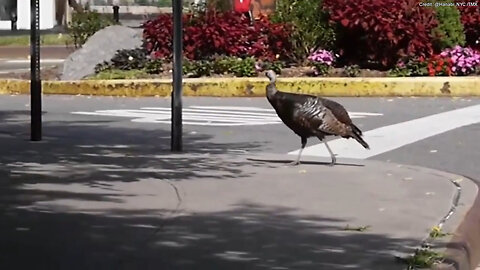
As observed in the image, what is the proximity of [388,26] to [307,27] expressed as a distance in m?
1.60

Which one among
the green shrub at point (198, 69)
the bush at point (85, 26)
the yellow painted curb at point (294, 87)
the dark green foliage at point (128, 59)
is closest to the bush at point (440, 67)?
the yellow painted curb at point (294, 87)

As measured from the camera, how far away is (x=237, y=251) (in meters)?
6.96

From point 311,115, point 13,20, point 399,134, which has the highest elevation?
point 13,20

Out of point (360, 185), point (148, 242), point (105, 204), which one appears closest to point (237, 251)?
point (148, 242)

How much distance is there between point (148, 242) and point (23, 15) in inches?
1762

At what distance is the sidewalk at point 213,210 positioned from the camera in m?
6.84

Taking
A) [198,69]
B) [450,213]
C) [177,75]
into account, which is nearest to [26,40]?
[198,69]

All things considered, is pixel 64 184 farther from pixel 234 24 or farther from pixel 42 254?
pixel 234 24

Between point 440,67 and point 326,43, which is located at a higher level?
point 326,43

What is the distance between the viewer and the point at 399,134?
13.4m

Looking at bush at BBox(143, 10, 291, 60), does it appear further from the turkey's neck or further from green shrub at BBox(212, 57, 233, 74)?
the turkey's neck

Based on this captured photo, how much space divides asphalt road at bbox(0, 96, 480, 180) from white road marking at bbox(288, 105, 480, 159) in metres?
0.01

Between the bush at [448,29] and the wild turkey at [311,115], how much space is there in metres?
9.27

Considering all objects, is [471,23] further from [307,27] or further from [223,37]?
[223,37]
